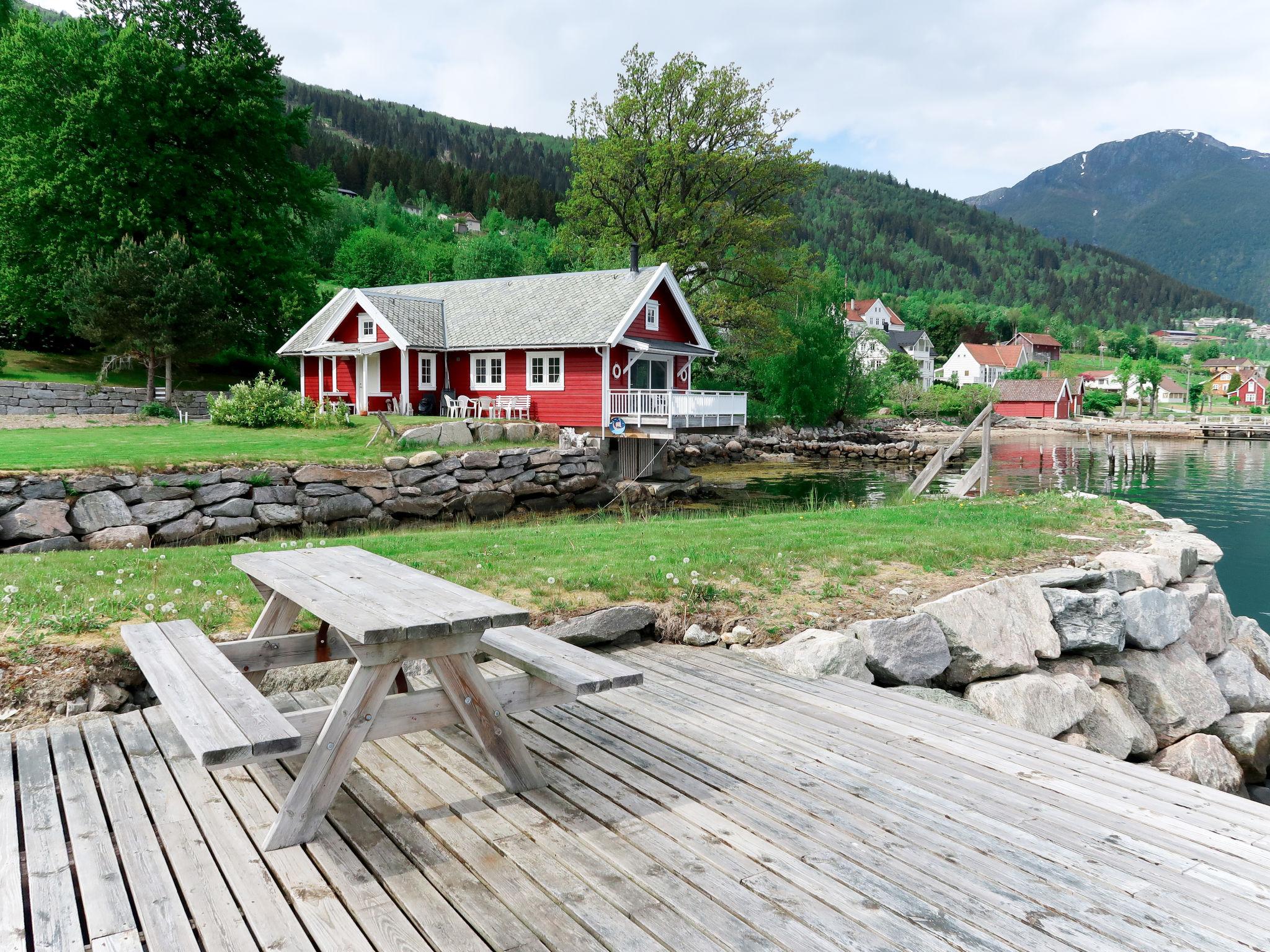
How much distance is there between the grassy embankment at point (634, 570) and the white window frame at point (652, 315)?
18.6m

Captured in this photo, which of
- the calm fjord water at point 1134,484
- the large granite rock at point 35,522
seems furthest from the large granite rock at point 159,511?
the calm fjord water at point 1134,484

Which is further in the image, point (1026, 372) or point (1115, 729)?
point (1026, 372)

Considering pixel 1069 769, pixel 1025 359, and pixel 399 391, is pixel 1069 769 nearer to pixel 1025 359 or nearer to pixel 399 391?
pixel 399 391

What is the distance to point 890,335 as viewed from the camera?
412 feet

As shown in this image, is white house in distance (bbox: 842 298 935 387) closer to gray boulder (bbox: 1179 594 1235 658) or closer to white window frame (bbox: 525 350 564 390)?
white window frame (bbox: 525 350 564 390)

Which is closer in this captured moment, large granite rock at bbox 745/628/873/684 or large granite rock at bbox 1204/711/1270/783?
large granite rock at bbox 745/628/873/684

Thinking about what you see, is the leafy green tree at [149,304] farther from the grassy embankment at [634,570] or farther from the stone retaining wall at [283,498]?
the grassy embankment at [634,570]

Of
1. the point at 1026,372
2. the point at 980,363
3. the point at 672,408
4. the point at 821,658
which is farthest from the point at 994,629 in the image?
the point at 980,363

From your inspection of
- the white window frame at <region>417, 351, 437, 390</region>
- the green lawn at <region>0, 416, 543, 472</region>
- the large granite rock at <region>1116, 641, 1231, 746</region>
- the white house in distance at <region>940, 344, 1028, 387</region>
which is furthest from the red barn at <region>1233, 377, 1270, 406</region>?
the large granite rock at <region>1116, 641, 1231, 746</region>

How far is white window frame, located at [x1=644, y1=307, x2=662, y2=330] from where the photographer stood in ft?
96.5

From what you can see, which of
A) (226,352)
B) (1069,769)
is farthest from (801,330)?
(1069,769)

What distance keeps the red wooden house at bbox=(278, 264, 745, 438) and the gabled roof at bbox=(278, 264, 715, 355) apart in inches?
1.9

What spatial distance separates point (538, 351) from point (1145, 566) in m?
22.6

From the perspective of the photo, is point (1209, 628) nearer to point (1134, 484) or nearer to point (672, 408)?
point (672, 408)
